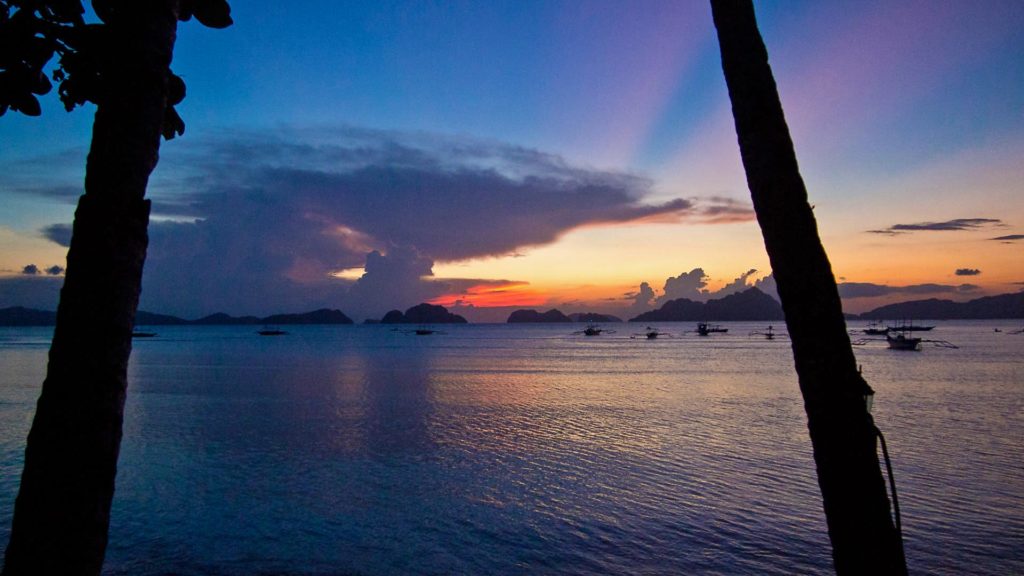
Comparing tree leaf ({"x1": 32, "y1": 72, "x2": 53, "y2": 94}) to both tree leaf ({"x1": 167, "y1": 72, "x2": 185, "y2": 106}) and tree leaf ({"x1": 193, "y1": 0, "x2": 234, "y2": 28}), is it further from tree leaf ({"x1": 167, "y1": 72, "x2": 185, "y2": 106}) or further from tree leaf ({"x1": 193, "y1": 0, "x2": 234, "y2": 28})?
tree leaf ({"x1": 193, "y1": 0, "x2": 234, "y2": 28})

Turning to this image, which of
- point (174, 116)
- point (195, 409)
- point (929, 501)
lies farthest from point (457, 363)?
point (174, 116)

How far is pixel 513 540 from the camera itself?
10.5 meters

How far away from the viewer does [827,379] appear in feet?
8.76

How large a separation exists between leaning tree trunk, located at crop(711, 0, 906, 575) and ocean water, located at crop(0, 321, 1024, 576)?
715cm

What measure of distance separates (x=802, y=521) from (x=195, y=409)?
2522 centimetres

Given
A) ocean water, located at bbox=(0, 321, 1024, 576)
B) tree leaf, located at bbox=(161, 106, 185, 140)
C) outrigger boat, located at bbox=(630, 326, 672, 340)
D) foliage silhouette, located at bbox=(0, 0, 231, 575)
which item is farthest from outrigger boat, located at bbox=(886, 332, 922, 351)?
foliage silhouette, located at bbox=(0, 0, 231, 575)

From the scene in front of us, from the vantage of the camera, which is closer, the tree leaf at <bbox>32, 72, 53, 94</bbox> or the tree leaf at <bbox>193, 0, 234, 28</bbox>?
the tree leaf at <bbox>193, 0, 234, 28</bbox>

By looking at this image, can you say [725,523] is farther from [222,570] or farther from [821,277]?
[821,277]

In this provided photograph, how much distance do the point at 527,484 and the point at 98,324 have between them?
41.5ft

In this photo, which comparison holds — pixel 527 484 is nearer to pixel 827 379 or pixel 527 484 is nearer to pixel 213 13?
pixel 827 379

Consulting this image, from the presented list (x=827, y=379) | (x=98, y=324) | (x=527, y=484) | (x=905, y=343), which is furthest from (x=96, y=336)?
(x=905, y=343)

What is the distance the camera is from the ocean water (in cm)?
972

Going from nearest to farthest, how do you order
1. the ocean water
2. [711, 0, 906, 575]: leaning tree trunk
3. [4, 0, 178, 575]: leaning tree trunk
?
[4, 0, 178, 575]: leaning tree trunk → [711, 0, 906, 575]: leaning tree trunk → the ocean water

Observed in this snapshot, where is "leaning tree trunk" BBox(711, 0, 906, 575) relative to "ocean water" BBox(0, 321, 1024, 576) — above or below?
above
